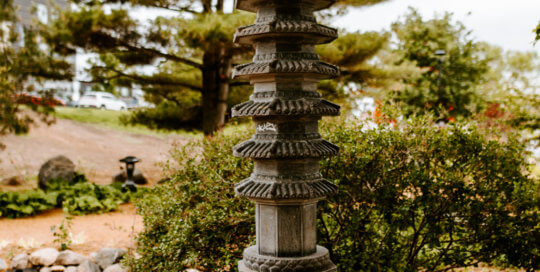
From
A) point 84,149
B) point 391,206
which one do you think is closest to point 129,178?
point 84,149

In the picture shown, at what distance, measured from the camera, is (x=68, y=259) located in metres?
7.92

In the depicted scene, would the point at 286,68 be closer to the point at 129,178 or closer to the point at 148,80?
the point at 148,80

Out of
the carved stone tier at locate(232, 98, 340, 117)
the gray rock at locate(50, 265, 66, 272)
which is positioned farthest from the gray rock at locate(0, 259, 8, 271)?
the carved stone tier at locate(232, 98, 340, 117)

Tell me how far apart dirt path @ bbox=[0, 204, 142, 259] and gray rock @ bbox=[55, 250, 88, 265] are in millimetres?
689

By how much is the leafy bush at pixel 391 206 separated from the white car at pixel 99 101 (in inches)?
1054

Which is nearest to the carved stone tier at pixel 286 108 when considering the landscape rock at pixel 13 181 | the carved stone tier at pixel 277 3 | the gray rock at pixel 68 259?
the carved stone tier at pixel 277 3

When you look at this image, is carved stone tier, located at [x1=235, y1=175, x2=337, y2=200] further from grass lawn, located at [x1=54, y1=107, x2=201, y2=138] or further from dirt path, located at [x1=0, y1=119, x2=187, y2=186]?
grass lawn, located at [x1=54, y1=107, x2=201, y2=138]

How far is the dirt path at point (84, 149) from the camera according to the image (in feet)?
59.0

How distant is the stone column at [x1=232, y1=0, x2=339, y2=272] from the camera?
3.84 m

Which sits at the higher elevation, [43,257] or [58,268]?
[43,257]

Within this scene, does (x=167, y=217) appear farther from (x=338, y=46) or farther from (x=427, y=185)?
(x=338, y=46)

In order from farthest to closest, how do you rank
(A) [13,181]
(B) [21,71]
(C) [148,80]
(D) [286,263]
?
(A) [13,181] < (C) [148,80] < (B) [21,71] < (D) [286,263]

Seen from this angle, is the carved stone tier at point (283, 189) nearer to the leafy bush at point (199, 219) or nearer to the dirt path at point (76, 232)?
the leafy bush at point (199, 219)

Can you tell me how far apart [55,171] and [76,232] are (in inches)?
183
